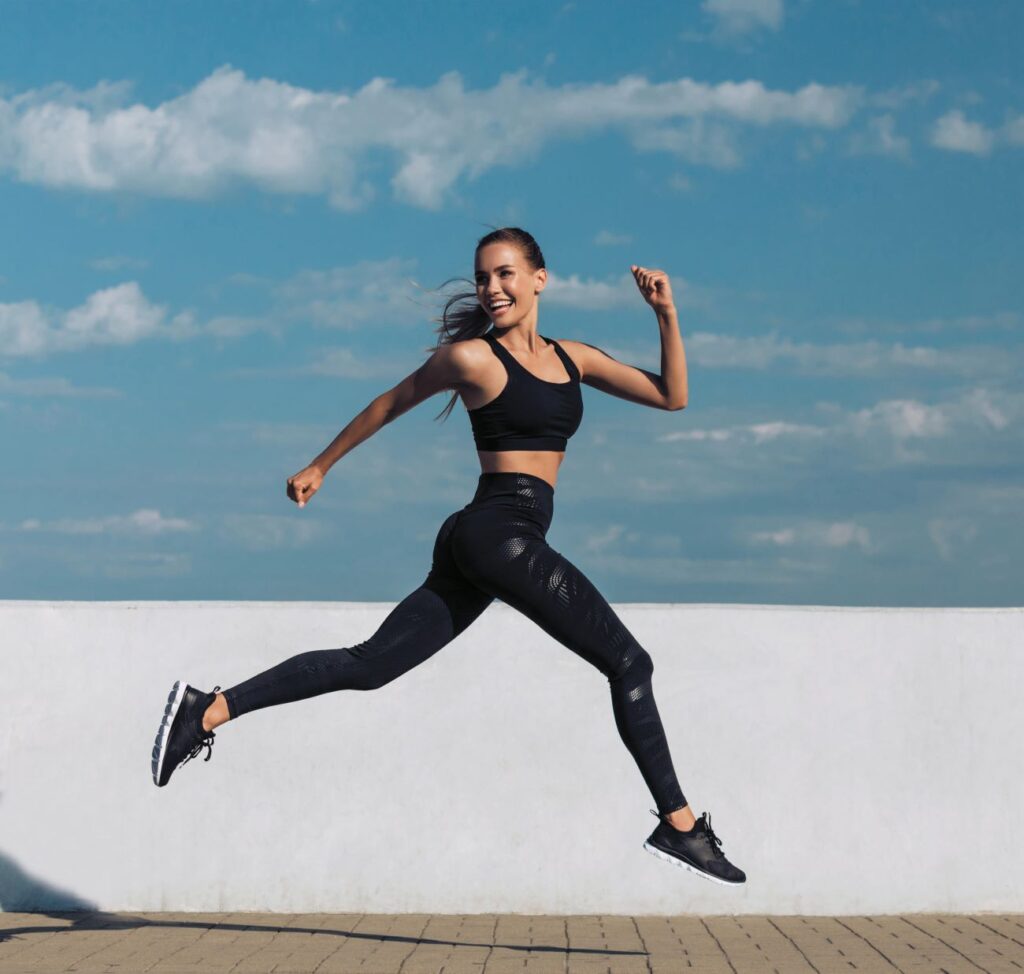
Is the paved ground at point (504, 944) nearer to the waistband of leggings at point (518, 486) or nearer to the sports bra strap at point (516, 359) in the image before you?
the waistband of leggings at point (518, 486)

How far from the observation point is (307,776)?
752 centimetres

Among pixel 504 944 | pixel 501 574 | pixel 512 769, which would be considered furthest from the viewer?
pixel 512 769

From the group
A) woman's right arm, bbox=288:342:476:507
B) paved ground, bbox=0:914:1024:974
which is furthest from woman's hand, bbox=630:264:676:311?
paved ground, bbox=0:914:1024:974

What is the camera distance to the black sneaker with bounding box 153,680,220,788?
4.79m

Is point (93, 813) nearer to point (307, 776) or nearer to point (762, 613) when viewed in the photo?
point (307, 776)

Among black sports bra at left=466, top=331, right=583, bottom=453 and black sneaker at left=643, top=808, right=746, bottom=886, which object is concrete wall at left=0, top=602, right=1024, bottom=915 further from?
black sports bra at left=466, top=331, right=583, bottom=453

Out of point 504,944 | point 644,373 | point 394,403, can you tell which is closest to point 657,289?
point 644,373

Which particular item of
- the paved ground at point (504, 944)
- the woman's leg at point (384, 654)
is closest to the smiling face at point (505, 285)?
the woman's leg at point (384, 654)

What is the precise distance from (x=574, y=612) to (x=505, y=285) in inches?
44.5

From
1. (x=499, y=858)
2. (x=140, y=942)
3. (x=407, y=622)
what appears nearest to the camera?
(x=407, y=622)

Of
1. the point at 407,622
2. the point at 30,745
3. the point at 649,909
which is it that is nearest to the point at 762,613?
the point at 649,909

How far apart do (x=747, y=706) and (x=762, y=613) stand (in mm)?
493

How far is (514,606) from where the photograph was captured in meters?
4.70

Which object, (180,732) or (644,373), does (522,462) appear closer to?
(644,373)
